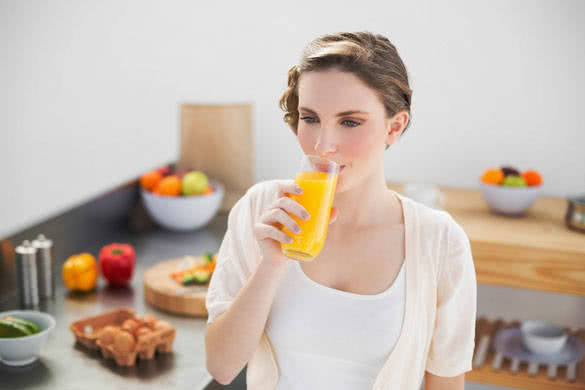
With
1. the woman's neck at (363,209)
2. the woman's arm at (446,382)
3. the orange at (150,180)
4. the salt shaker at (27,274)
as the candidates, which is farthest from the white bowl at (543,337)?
the salt shaker at (27,274)

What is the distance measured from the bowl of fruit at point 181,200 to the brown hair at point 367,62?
1.25m

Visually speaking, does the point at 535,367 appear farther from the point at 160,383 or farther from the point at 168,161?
the point at 168,161

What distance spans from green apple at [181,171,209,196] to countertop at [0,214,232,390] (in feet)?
1.21

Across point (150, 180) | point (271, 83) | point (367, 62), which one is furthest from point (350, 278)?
point (271, 83)

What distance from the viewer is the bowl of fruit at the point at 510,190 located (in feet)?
6.95

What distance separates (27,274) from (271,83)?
1.34 meters

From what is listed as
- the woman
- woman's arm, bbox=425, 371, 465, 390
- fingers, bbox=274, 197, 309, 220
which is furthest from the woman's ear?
woman's arm, bbox=425, 371, 465, 390

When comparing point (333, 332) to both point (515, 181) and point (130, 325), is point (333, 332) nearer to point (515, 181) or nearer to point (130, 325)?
point (130, 325)

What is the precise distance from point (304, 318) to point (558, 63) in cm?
170

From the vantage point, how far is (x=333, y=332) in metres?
1.10

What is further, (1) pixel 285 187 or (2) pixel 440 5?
(2) pixel 440 5

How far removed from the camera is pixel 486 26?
2.36m

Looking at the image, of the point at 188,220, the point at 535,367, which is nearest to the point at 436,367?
the point at 535,367

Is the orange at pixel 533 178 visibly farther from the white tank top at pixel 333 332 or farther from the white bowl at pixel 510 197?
the white tank top at pixel 333 332
